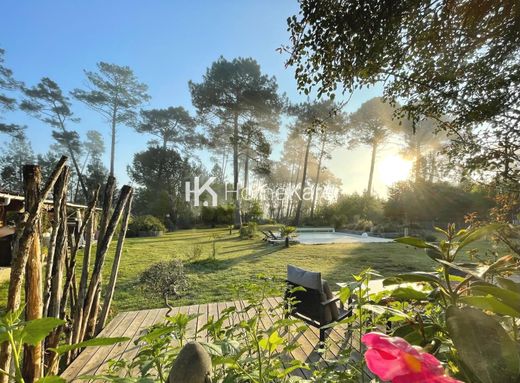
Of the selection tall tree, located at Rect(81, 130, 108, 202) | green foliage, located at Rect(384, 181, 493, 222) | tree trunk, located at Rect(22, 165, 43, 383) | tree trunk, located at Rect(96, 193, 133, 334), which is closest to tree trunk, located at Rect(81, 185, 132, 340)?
tree trunk, located at Rect(96, 193, 133, 334)

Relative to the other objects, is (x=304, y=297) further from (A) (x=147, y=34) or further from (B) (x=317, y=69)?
(A) (x=147, y=34)

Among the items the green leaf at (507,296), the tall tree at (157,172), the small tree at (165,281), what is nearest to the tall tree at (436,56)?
the green leaf at (507,296)

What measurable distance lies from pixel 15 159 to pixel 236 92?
2289cm

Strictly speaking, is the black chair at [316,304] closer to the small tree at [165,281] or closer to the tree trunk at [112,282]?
the tree trunk at [112,282]

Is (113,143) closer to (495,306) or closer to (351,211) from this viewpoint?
(351,211)

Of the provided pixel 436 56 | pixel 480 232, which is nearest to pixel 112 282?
pixel 480 232

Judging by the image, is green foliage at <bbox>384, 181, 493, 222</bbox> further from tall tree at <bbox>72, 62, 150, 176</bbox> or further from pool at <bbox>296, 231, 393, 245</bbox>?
tall tree at <bbox>72, 62, 150, 176</bbox>

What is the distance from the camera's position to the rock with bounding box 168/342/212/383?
0.69 meters

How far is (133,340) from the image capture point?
2.94 metres

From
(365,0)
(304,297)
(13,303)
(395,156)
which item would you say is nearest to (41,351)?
(13,303)

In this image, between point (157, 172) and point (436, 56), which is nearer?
point (436, 56)

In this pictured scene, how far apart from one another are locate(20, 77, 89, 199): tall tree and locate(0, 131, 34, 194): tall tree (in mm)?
2349

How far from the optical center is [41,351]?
1678 millimetres

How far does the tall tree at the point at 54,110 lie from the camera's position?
73.5ft
